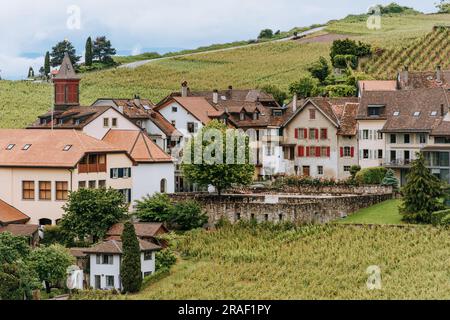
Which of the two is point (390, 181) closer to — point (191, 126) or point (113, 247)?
point (191, 126)

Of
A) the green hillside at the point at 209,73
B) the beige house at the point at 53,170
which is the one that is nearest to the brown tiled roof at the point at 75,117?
the beige house at the point at 53,170

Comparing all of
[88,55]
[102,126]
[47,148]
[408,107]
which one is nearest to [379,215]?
[408,107]

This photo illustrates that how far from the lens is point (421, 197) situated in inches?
2596

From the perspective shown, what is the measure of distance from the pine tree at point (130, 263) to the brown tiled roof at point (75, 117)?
23582mm

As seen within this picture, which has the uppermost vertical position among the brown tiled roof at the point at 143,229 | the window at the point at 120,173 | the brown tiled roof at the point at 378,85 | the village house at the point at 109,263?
the brown tiled roof at the point at 378,85

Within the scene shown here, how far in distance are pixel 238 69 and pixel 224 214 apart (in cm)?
7762

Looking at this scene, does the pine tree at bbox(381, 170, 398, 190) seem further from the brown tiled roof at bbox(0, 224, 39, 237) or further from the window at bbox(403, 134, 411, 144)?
the brown tiled roof at bbox(0, 224, 39, 237)

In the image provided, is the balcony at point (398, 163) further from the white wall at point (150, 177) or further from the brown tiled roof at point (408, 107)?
the white wall at point (150, 177)

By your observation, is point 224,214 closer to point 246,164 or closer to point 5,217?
point 246,164

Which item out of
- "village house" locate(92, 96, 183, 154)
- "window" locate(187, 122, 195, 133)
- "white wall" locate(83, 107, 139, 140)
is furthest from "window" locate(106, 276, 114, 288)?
"window" locate(187, 122, 195, 133)

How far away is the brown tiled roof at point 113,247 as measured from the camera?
61000mm
